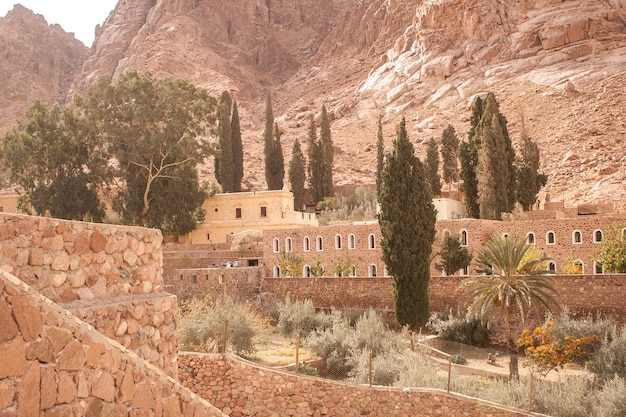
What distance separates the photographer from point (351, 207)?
1925 inches

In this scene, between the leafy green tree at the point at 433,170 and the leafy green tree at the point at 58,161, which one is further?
the leafy green tree at the point at 433,170

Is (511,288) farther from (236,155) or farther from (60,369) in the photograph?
(236,155)

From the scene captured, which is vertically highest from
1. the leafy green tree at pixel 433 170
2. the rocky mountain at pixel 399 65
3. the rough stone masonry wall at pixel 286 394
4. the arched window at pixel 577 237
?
the rocky mountain at pixel 399 65

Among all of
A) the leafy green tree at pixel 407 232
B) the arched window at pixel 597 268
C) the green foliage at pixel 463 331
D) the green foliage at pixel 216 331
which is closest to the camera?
the green foliage at pixel 216 331

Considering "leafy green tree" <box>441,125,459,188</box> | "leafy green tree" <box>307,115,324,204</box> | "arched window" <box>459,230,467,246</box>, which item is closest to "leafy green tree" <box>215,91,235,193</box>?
"leafy green tree" <box>307,115,324,204</box>

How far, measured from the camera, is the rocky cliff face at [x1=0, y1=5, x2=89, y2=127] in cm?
10569

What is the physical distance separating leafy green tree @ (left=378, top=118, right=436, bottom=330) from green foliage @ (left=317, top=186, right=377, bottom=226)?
44.0 ft

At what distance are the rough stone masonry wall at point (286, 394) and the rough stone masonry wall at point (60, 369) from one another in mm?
11535

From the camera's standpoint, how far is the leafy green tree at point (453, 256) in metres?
29.2

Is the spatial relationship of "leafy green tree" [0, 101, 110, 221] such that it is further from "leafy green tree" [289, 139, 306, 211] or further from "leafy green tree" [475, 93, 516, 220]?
"leafy green tree" [475, 93, 516, 220]

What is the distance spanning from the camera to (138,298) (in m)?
6.40

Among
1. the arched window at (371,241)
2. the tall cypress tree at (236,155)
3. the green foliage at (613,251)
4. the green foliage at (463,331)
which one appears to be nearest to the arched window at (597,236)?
the green foliage at (613,251)

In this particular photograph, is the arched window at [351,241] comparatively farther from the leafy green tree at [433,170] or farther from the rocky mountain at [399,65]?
the rocky mountain at [399,65]

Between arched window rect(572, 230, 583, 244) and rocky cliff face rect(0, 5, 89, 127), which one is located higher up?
rocky cliff face rect(0, 5, 89, 127)
